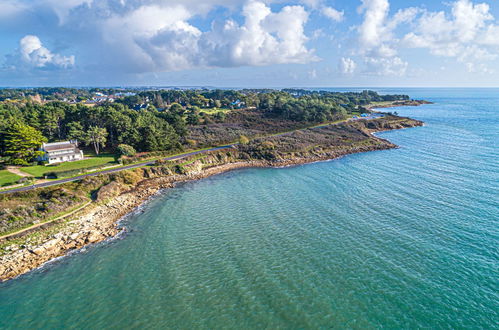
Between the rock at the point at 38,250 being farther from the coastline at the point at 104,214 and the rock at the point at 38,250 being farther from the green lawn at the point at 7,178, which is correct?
the green lawn at the point at 7,178

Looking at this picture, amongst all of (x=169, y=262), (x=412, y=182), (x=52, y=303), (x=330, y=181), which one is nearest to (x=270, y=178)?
(x=330, y=181)

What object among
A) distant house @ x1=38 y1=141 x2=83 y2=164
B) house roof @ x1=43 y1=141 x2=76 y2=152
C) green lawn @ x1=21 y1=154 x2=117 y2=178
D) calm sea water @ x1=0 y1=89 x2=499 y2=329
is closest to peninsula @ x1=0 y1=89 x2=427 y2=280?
green lawn @ x1=21 y1=154 x2=117 y2=178

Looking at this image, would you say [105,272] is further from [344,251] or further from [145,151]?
[145,151]

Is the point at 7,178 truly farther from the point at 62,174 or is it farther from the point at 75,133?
the point at 75,133

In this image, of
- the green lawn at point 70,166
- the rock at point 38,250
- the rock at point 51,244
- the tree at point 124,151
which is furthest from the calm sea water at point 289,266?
the green lawn at point 70,166

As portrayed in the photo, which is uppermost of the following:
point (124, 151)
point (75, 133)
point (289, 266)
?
point (75, 133)

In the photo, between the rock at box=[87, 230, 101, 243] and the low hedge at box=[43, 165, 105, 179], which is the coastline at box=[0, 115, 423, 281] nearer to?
the rock at box=[87, 230, 101, 243]

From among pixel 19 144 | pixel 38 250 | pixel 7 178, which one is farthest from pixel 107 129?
pixel 38 250
